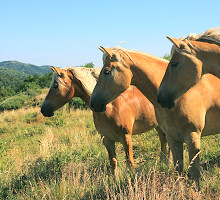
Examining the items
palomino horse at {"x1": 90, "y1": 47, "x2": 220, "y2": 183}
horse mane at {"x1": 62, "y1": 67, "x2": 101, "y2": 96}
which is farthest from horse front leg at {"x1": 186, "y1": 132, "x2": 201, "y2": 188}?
horse mane at {"x1": 62, "y1": 67, "x2": 101, "y2": 96}

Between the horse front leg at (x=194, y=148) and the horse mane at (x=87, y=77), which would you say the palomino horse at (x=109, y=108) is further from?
the horse front leg at (x=194, y=148)

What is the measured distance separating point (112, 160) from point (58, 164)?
104cm

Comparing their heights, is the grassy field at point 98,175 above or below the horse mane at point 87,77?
below

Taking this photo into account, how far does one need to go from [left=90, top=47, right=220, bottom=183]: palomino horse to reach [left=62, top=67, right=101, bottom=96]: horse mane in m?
1.11

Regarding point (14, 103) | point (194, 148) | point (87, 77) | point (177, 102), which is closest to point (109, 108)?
point (87, 77)

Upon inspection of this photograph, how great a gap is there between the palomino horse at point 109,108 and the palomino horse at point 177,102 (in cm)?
93

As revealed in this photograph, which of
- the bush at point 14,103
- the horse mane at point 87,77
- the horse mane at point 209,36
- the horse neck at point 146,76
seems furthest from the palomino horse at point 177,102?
the bush at point 14,103

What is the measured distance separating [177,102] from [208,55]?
651 mm

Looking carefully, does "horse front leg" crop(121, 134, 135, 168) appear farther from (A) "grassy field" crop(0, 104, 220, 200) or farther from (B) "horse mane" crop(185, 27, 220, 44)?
(B) "horse mane" crop(185, 27, 220, 44)

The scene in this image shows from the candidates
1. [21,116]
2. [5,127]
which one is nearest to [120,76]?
[5,127]

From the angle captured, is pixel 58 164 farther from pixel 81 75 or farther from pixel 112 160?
pixel 81 75

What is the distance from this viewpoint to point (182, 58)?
241 centimetres

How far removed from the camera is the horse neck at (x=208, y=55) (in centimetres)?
245

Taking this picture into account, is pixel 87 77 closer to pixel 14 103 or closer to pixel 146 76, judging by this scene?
pixel 146 76
